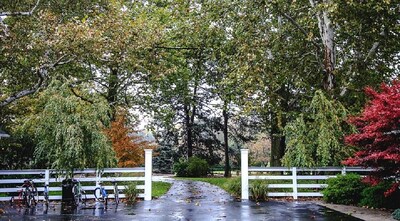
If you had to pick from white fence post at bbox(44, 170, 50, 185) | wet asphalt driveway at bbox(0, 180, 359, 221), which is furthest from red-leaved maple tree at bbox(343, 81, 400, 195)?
white fence post at bbox(44, 170, 50, 185)

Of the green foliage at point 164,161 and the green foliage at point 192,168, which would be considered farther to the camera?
the green foliage at point 164,161

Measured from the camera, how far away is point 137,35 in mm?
14594

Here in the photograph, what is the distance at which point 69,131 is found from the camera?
11180 millimetres

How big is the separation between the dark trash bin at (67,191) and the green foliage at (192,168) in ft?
52.1

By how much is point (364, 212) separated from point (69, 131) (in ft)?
26.5

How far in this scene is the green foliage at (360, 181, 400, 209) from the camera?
1053 cm

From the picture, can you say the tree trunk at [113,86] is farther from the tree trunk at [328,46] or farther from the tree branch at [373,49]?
the tree branch at [373,49]

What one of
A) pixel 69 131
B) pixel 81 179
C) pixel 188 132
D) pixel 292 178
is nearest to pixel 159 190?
pixel 81 179

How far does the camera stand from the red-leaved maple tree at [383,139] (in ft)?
30.8

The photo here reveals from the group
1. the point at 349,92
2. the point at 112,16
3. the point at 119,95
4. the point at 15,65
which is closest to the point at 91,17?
the point at 112,16

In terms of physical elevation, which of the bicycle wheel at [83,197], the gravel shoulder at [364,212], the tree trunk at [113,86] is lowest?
the gravel shoulder at [364,212]

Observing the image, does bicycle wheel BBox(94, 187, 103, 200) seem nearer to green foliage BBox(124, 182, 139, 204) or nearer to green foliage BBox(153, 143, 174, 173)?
green foliage BBox(124, 182, 139, 204)

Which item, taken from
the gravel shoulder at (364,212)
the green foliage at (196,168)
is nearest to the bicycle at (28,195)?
the gravel shoulder at (364,212)

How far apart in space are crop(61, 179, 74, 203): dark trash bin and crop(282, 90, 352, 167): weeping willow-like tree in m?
6.86
